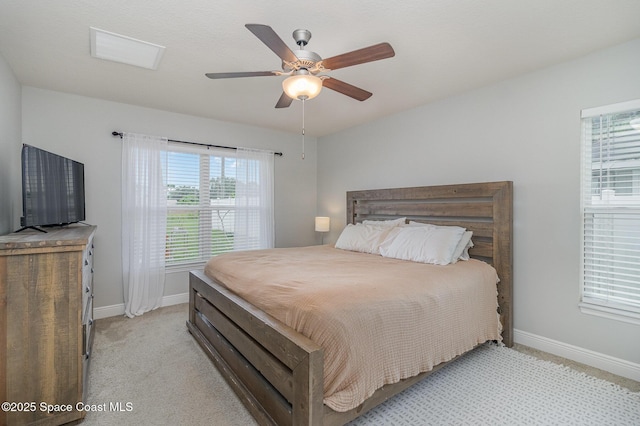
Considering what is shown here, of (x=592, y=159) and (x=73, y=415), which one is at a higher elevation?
(x=592, y=159)

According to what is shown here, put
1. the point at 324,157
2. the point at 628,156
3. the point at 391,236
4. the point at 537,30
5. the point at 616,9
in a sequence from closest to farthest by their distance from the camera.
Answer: the point at 616,9 → the point at 537,30 → the point at 628,156 → the point at 391,236 → the point at 324,157

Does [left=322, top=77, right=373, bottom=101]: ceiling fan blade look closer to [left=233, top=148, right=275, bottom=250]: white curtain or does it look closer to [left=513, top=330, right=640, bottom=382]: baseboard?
[left=233, top=148, right=275, bottom=250]: white curtain

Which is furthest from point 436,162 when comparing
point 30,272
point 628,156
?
point 30,272

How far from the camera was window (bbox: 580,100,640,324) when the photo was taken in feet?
7.27

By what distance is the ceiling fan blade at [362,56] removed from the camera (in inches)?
66.4

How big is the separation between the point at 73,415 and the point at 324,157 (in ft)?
14.0

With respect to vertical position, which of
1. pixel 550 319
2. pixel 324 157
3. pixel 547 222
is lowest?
pixel 550 319

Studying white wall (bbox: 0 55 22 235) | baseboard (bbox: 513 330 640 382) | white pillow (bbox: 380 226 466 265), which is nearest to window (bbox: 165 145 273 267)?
white wall (bbox: 0 55 22 235)

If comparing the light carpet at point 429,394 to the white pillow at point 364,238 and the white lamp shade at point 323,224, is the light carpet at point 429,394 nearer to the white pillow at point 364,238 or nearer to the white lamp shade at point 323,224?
the white pillow at point 364,238

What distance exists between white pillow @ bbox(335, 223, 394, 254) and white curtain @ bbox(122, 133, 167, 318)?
89.5 inches

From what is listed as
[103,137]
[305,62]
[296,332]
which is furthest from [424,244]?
[103,137]

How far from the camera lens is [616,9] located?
6.01 ft

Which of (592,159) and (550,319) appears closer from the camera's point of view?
(592,159)

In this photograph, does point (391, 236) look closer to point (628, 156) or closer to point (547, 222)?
point (547, 222)
